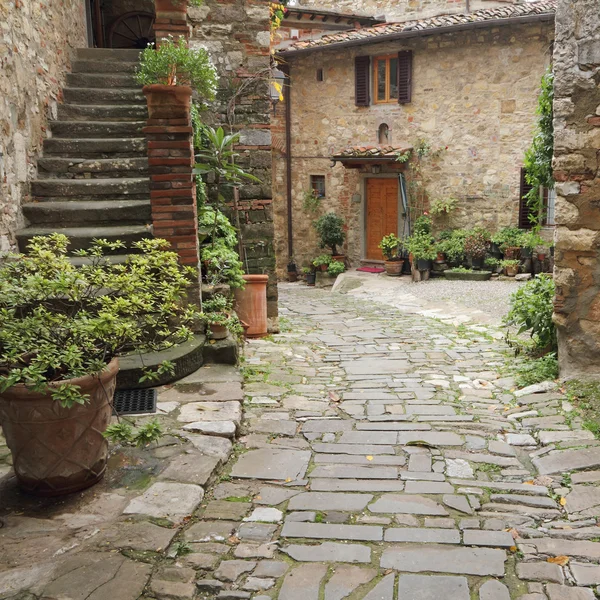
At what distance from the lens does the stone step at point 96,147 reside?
684 centimetres

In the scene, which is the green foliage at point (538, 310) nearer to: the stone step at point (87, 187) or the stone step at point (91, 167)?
the stone step at point (87, 187)

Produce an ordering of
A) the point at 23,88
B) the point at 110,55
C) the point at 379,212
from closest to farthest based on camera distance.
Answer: the point at 23,88 < the point at 110,55 < the point at 379,212

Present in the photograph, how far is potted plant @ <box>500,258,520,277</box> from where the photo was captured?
1377 centimetres

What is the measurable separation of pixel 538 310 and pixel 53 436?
14.5 ft

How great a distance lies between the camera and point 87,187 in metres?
6.45

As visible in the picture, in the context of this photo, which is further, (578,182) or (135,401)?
(578,182)

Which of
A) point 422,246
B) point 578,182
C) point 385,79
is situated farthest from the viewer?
point 385,79

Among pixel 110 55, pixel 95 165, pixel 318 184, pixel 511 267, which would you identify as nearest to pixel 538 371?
pixel 95 165

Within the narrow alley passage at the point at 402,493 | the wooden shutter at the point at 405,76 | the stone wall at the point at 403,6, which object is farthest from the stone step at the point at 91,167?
the stone wall at the point at 403,6

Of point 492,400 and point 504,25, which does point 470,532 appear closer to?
point 492,400

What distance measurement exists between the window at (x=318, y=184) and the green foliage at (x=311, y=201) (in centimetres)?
9

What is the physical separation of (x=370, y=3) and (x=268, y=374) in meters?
15.7

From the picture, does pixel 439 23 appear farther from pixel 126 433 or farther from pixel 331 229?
pixel 126 433

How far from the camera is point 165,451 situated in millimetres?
3830
